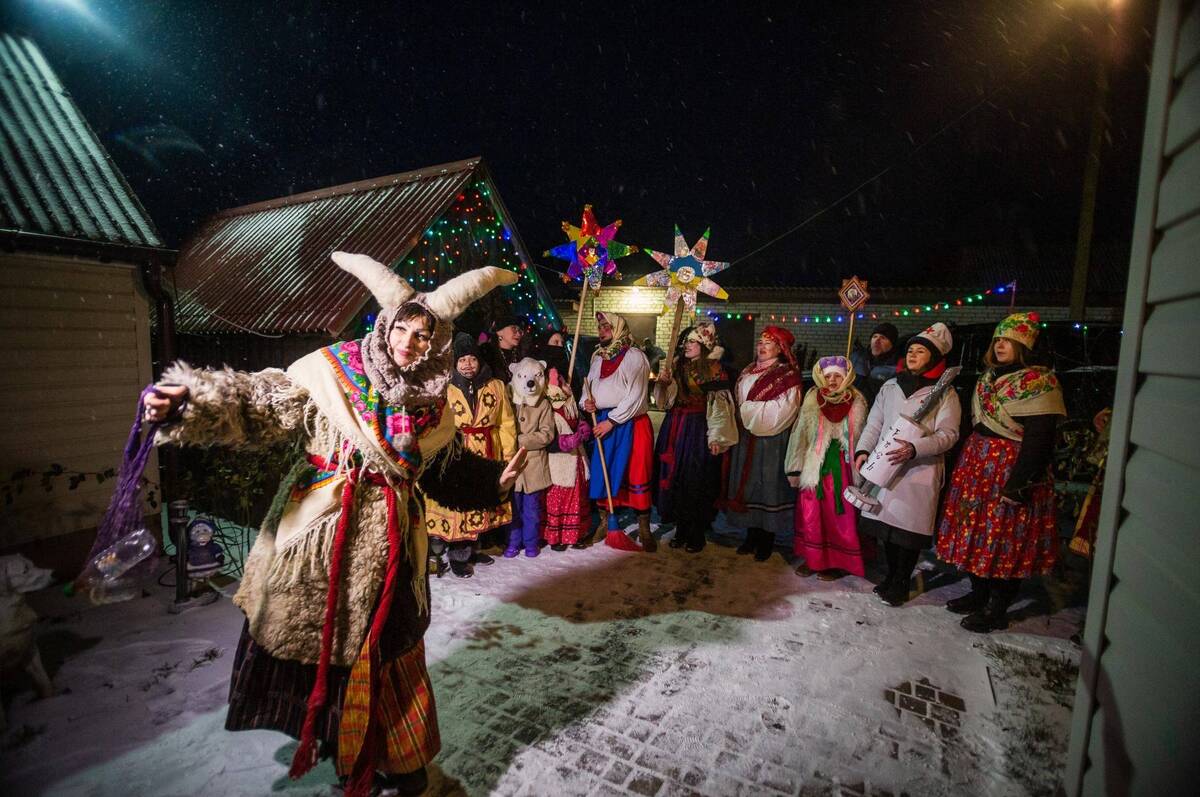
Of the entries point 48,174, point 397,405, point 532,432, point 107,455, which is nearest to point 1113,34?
point 532,432

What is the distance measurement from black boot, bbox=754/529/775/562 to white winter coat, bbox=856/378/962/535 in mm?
1121

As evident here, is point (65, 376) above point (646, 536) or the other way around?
above

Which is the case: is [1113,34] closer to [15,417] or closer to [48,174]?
[48,174]

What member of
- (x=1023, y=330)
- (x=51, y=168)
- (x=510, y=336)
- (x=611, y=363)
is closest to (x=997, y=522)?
(x=1023, y=330)

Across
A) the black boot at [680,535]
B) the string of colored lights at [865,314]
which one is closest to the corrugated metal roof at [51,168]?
the black boot at [680,535]

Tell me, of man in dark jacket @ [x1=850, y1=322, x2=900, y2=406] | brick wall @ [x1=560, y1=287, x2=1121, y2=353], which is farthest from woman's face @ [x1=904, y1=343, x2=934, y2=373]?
brick wall @ [x1=560, y1=287, x2=1121, y2=353]

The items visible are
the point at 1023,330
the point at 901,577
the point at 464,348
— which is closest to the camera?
the point at 1023,330

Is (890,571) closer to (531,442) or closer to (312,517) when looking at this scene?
(531,442)

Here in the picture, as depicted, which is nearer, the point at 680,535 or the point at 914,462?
the point at 914,462

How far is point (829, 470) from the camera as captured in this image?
4.59 metres

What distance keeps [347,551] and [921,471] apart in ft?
12.7

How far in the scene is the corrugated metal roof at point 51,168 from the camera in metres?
4.17

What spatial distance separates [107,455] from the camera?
4688 mm

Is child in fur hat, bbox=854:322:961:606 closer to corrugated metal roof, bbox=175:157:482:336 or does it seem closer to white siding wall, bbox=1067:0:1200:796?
white siding wall, bbox=1067:0:1200:796
